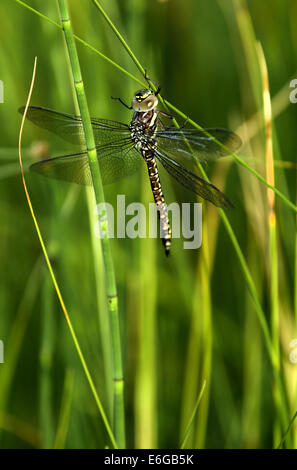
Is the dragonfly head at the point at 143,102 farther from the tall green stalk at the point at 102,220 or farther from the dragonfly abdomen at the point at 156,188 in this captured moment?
the tall green stalk at the point at 102,220

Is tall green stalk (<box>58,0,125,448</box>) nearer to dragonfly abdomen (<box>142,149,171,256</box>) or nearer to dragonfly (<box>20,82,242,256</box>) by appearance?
dragonfly (<box>20,82,242,256</box>)

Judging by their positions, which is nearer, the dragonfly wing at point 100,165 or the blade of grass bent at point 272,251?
the blade of grass bent at point 272,251

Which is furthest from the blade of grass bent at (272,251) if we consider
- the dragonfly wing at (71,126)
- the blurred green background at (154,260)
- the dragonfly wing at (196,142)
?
the dragonfly wing at (71,126)

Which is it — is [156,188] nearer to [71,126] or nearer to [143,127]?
[143,127]

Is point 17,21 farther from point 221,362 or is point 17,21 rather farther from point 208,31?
point 221,362

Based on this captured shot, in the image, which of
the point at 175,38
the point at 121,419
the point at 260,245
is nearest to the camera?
the point at 121,419
